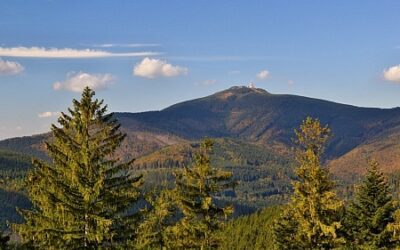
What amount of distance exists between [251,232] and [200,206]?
131124 mm

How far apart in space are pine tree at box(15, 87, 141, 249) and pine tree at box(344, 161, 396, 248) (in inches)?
1172

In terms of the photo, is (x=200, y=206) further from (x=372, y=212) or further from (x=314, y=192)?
(x=372, y=212)

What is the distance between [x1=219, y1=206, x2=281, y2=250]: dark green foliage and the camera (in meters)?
154

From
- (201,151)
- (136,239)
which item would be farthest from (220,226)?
(136,239)

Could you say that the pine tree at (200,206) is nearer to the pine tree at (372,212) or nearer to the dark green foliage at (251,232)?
the pine tree at (372,212)

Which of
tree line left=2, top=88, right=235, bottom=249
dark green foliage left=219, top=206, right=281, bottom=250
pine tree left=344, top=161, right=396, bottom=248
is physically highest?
tree line left=2, top=88, right=235, bottom=249

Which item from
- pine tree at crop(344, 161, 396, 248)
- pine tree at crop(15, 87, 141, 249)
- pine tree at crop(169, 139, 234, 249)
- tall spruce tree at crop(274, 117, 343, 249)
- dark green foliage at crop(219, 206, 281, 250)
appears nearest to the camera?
pine tree at crop(15, 87, 141, 249)

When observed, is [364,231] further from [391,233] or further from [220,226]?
[220,226]

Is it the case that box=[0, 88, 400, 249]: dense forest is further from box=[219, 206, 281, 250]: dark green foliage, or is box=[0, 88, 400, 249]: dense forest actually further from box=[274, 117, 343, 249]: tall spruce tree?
box=[219, 206, 281, 250]: dark green foliage

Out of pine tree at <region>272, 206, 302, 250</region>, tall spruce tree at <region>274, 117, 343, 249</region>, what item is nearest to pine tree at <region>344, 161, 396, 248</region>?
pine tree at <region>272, 206, 302, 250</region>

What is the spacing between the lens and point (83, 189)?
25.0 meters

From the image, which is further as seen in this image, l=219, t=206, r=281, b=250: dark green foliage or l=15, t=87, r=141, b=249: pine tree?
l=219, t=206, r=281, b=250: dark green foliage

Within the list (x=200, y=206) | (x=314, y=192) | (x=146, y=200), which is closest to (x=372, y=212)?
(x=314, y=192)

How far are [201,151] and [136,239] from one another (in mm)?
12903
